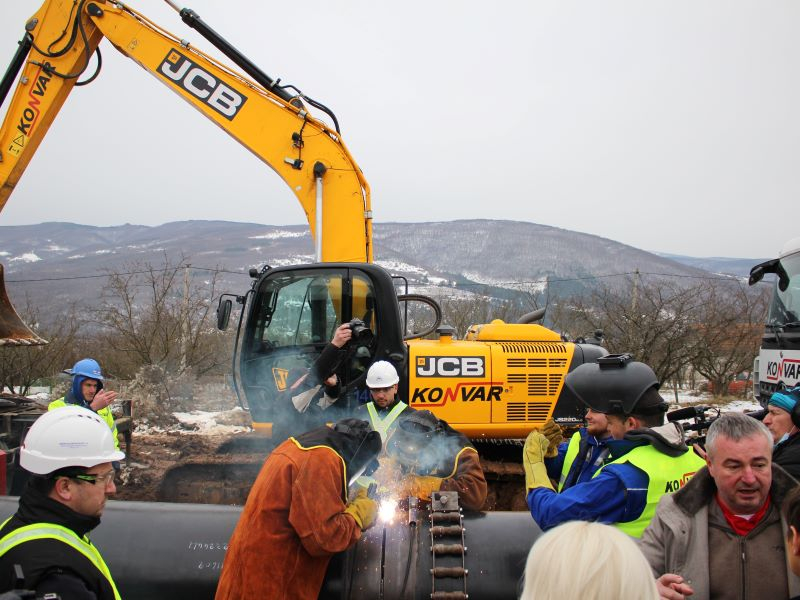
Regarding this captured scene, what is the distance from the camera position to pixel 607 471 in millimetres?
2502

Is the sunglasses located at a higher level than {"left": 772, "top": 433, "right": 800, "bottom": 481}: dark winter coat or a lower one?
higher

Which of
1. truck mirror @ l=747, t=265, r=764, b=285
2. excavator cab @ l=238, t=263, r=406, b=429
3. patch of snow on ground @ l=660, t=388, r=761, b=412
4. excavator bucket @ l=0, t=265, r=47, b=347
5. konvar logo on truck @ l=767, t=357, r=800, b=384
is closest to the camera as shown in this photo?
excavator cab @ l=238, t=263, r=406, b=429

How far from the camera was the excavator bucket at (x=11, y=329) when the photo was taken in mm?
7188

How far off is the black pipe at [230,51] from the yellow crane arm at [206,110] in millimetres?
34

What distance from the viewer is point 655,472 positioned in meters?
2.47

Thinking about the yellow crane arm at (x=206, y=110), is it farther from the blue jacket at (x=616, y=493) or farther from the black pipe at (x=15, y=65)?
the blue jacket at (x=616, y=493)

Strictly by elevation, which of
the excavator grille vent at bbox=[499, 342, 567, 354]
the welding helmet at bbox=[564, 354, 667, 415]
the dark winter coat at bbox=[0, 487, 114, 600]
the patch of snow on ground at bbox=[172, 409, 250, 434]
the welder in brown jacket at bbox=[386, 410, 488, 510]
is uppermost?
the welding helmet at bbox=[564, 354, 667, 415]

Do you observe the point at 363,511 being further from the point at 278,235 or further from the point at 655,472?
the point at 278,235

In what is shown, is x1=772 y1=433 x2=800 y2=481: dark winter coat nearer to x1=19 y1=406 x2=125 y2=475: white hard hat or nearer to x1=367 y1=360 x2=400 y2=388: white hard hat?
x1=367 y1=360 x2=400 y2=388: white hard hat

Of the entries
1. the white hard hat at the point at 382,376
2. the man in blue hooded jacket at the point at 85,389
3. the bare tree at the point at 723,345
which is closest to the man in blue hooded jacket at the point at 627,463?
the white hard hat at the point at 382,376

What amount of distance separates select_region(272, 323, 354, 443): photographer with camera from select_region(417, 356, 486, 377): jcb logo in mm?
809

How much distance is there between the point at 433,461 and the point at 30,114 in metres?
5.76

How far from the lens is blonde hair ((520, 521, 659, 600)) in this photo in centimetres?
134

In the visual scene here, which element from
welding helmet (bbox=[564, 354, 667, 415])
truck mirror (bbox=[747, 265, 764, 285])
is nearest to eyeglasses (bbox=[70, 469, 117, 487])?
welding helmet (bbox=[564, 354, 667, 415])
